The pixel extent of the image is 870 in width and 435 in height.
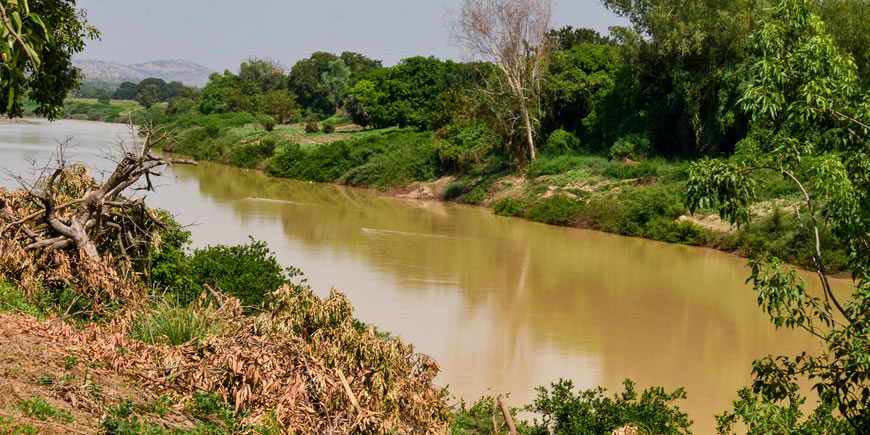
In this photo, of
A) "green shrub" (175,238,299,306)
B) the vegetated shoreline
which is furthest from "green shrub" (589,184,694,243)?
"green shrub" (175,238,299,306)

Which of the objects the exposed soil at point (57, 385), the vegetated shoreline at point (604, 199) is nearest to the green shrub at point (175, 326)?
the exposed soil at point (57, 385)

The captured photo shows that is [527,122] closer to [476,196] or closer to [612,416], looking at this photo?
[476,196]

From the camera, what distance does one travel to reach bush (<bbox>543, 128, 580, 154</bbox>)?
31828 mm

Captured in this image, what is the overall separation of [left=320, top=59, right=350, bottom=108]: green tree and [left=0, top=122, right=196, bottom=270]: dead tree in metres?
61.8

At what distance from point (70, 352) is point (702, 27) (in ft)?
80.7

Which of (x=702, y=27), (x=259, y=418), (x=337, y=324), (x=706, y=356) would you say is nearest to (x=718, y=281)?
(x=706, y=356)

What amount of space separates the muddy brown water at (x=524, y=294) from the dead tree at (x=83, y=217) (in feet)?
6.43

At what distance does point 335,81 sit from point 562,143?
4484 cm

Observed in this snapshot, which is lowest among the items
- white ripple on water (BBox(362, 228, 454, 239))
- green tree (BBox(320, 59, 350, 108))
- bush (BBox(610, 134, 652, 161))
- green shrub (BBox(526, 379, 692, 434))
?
green shrub (BBox(526, 379, 692, 434))

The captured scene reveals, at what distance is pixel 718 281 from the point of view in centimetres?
1850

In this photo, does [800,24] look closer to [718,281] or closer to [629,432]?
[629,432]

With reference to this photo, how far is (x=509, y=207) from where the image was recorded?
96.0 feet

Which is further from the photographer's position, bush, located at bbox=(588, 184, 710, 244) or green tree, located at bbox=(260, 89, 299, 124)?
green tree, located at bbox=(260, 89, 299, 124)

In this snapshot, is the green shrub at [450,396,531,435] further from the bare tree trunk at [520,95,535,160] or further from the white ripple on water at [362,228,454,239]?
the bare tree trunk at [520,95,535,160]
